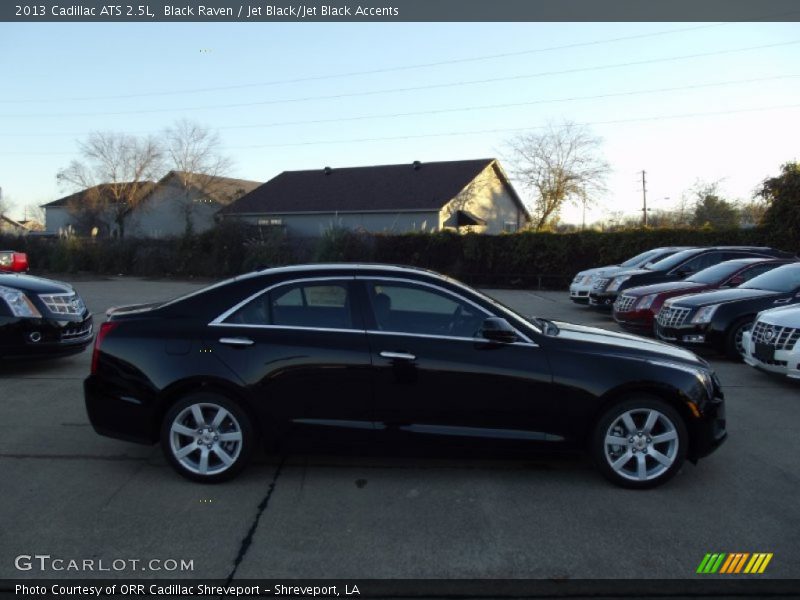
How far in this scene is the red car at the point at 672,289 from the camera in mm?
11688

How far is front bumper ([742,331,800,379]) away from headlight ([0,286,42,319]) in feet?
27.7

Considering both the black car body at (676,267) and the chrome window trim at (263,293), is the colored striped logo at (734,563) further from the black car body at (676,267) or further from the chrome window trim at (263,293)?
the black car body at (676,267)

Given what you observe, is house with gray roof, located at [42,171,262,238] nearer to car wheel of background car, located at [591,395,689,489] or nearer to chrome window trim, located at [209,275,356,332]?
chrome window trim, located at [209,275,356,332]

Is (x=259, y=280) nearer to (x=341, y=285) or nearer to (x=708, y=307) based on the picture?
(x=341, y=285)

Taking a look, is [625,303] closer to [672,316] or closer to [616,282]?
[672,316]

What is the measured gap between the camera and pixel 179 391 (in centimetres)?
485

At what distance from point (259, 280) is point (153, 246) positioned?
1175 inches

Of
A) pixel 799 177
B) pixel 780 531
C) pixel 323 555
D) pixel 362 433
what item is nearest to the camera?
pixel 323 555

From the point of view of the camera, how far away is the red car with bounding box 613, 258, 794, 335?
11.7 meters

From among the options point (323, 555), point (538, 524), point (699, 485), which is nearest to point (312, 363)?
point (323, 555)

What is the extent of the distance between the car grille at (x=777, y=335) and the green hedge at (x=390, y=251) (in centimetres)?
1649

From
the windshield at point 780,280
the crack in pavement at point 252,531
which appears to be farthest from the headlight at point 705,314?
the crack in pavement at point 252,531

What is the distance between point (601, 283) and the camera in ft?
50.4

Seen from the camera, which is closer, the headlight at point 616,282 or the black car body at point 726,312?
the black car body at point 726,312
